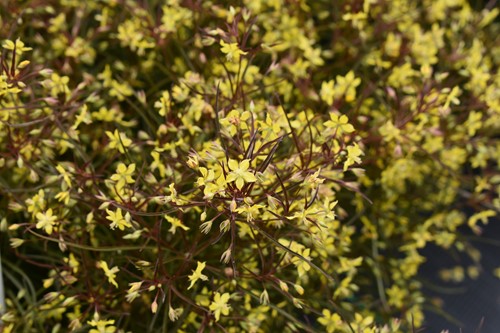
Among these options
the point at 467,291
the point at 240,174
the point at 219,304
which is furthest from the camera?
the point at 467,291

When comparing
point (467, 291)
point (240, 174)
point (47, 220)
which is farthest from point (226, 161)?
point (467, 291)

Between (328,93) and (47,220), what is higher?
(328,93)

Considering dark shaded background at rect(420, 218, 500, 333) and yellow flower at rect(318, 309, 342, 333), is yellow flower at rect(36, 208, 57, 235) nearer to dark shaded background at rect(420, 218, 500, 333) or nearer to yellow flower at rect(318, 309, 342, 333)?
yellow flower at rect(318, 309, 342, 333)

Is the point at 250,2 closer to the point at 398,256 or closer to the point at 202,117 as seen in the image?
the point at 202,117

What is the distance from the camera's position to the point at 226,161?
77cm

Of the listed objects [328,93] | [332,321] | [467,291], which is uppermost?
[328,93]

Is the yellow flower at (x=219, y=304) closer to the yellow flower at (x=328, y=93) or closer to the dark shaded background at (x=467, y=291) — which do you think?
the yellow flower at (x=328, y=93)

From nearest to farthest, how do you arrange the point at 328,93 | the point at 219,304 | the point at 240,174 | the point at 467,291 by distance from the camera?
the point at 240,174
the point at 219,304
the point at 328,93
the point at 467,291

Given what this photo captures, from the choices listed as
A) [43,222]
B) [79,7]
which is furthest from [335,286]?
[79,7]

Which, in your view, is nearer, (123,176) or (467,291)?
(123,176)

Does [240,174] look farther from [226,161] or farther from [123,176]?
[123,176]

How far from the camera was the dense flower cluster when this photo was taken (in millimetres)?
801

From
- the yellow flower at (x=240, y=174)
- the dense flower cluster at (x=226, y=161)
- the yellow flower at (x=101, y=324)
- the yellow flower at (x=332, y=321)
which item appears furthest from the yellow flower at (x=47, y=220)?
the yellow flower at (x=332, y=321)

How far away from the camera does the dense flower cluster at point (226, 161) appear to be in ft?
2.63
